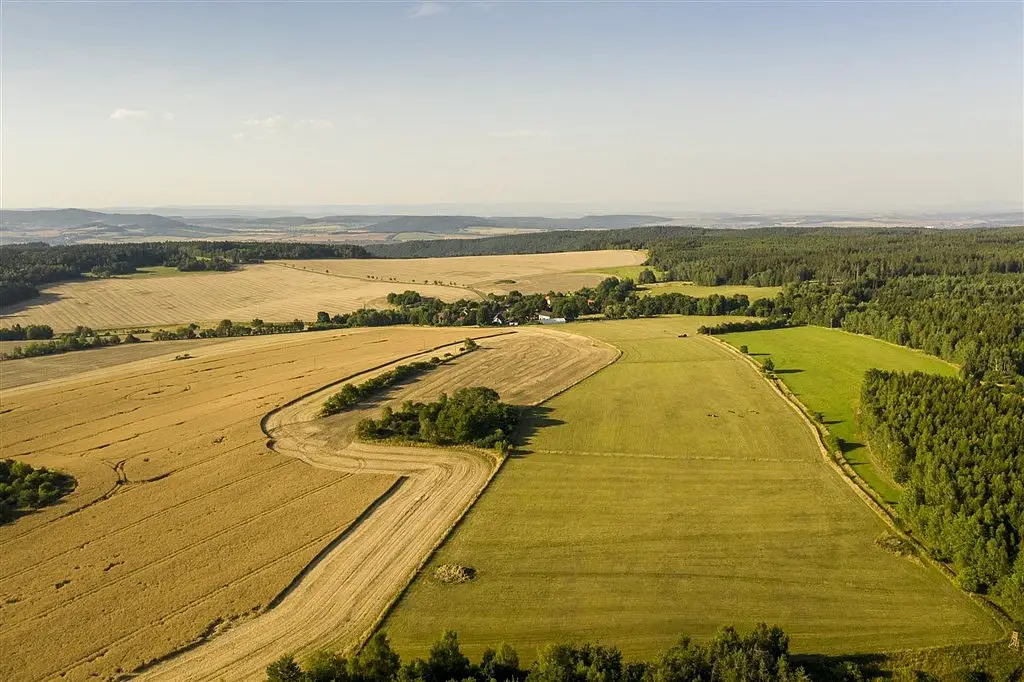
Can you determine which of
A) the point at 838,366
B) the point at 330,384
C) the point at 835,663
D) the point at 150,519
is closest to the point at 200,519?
the point at 150,519

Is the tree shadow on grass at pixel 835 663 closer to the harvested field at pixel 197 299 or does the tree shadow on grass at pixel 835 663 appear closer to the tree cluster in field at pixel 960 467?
the tree cluster in field at pixel 960 467

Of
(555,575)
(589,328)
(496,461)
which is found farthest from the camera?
(589,328)

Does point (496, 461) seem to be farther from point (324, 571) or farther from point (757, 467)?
point (757, 467)

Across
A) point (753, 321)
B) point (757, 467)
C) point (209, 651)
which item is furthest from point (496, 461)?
point (753, 321)

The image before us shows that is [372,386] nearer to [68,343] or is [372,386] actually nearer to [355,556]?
[355,556]

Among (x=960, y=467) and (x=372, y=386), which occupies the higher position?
(x=960, y=467)

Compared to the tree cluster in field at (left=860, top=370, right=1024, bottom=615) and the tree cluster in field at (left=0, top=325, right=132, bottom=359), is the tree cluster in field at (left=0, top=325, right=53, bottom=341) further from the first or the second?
the tree cluster in field at (left=860, top=370, right=1024, bottom=615)
